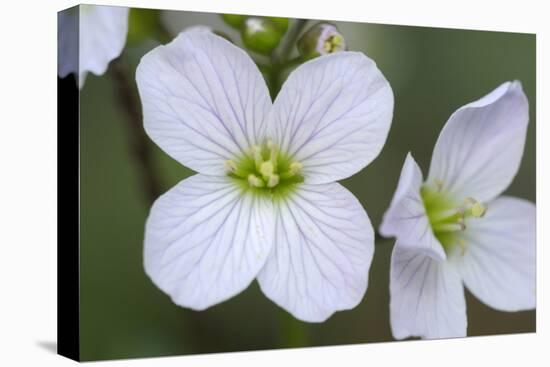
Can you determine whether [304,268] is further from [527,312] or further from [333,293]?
[527,312]

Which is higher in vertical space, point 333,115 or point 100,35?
point 100,35

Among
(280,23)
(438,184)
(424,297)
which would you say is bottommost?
(424,297)

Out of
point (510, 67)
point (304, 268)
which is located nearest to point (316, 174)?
point (304, 268)

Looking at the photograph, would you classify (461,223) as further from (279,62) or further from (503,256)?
(279,62)

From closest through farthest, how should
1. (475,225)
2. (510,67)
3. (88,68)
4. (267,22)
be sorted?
(88,68)
(267,22)
(475,225)
(510,67)

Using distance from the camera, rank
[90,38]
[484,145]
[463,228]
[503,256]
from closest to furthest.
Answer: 1. [90,38]
2. [463,228]
3. [484,145]
4. [503,256]

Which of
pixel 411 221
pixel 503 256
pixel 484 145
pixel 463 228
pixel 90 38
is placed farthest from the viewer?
pixel 503 256

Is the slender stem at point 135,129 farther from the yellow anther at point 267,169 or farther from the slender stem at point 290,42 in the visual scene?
the slender stem at point 290,42

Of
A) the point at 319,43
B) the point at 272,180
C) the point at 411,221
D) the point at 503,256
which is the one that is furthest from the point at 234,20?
the point at 503,256

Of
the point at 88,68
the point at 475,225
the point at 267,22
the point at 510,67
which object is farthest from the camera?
the point at 510,67
